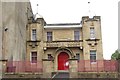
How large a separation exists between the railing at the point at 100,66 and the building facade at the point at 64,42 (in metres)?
8.76

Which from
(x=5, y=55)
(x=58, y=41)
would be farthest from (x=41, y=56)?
(x=5, y=55)

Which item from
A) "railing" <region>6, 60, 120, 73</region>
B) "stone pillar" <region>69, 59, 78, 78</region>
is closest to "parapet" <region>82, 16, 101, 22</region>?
"railing" <region>6, 60, 120, 73</region>

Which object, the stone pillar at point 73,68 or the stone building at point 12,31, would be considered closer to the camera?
the stone pillar at point 73,68

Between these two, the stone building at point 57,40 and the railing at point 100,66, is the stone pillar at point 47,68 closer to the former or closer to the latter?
the railing at point 100,66

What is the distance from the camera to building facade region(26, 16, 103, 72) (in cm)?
3294

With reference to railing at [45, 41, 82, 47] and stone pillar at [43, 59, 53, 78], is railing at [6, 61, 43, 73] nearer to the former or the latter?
stone pillar at [43, 59, 53, 78]

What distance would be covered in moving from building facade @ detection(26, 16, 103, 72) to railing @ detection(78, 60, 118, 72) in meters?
8.76

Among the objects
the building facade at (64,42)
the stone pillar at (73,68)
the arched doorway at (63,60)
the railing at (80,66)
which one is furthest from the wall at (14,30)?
the stone pillar at (73,68)

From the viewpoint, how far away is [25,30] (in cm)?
3356

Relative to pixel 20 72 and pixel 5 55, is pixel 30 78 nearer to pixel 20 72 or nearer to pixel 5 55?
pixel 20 72

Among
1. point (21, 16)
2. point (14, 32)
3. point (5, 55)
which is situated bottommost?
point (5, 55)

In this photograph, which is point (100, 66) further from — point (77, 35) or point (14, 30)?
point (77, 35)

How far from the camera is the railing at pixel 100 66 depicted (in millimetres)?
22953

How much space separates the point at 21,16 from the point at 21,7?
1231mm
